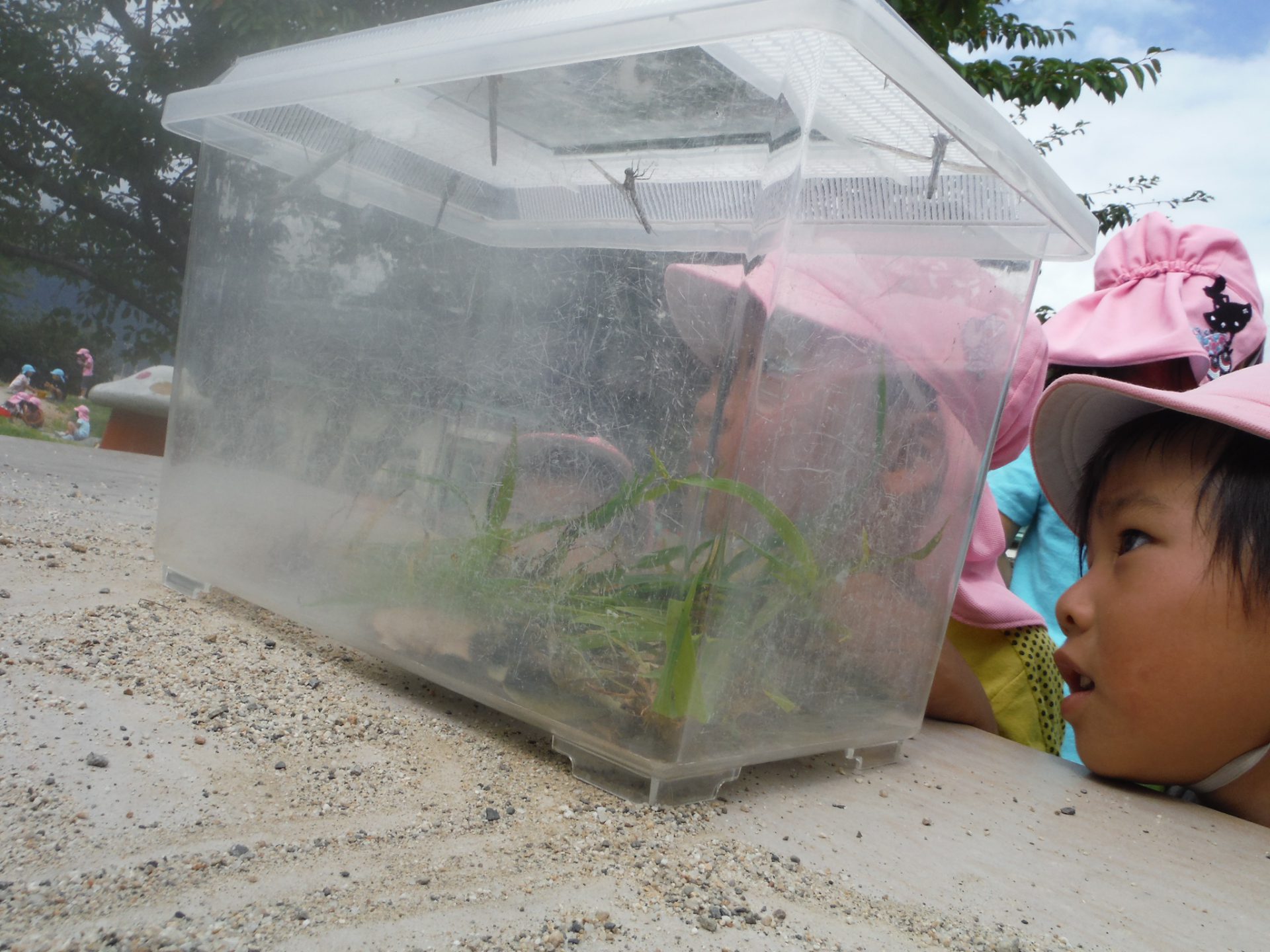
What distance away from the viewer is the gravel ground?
0.48 m

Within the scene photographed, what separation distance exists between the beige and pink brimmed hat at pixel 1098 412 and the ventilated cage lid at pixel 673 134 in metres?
0.15

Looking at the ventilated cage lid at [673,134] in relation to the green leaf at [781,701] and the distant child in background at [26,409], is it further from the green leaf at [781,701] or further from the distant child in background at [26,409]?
the distant child in background at [26,409]

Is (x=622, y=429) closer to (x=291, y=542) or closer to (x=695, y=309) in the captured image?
(x=695, y=309)

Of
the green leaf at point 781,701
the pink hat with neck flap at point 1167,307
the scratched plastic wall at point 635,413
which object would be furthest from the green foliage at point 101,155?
the green leaf at point 781,701

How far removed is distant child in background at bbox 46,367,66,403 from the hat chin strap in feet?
9.92

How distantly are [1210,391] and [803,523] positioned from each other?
1.60 feet

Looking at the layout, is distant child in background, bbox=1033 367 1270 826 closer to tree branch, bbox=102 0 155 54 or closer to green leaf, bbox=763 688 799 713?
green leaf, bbox=763 688 799 713

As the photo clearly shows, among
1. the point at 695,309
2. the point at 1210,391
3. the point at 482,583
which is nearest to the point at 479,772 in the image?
the point at 482,583

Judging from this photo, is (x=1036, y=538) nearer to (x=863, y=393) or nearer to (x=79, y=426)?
(x=863, y=393)

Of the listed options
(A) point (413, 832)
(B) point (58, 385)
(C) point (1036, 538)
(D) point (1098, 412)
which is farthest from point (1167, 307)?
(B) point (58, 385)

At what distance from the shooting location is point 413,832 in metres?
0.60

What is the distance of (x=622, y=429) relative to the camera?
2.25 ft

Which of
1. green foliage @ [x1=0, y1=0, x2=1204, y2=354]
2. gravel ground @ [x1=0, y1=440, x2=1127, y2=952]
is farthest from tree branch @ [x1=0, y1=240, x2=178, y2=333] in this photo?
gravel ground @ [x1=0, y1=440, x2=1127, y2=952]

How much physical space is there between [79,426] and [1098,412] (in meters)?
2.82
